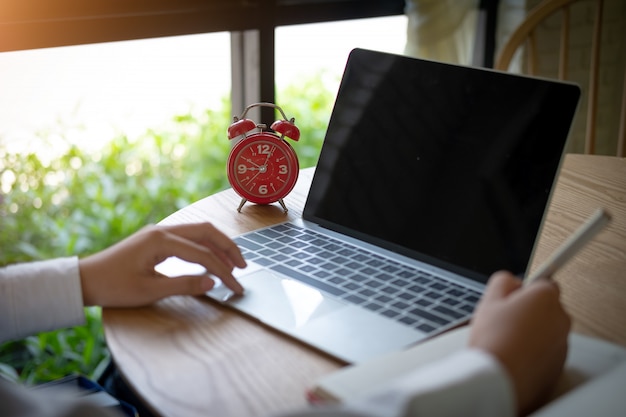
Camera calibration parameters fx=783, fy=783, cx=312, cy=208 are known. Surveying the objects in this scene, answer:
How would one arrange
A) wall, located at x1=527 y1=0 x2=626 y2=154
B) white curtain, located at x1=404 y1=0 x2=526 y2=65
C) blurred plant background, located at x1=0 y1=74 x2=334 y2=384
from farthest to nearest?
wall, located at x1=527 y1=0 x2=626 y2=154
white curtain, located at x1=404 y1=0 x2=526 y2=65
blurred plant background, located at x1=0 y1=74 x2=334 y2=384

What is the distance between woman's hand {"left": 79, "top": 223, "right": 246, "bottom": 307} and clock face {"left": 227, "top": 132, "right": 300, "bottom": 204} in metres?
0.27

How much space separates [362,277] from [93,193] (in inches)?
56.3

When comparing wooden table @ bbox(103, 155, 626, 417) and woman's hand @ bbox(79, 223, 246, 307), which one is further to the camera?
woman's hand @ bbox(79, 223, 246, 307)

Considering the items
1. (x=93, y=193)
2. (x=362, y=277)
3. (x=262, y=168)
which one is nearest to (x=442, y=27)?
(x=93, y=193)

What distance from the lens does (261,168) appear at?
1195mm

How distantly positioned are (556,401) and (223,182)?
1.82m

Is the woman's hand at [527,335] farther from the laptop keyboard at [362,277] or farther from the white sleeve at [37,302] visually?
the white sleeve at [37,302]

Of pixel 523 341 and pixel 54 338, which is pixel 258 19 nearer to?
pixel 54 338

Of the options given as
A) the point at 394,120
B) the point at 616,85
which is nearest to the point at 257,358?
the point at 394,120

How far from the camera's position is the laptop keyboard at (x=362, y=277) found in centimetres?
84

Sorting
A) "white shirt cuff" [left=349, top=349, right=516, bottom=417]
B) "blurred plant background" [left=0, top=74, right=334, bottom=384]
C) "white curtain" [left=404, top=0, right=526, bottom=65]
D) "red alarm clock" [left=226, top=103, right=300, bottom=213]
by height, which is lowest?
"blurred plant background" [left=0, top=74, right=334, bottom=384]

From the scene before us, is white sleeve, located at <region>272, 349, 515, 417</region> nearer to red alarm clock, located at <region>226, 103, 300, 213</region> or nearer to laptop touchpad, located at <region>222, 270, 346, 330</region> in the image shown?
laptop touchpad, located at <region>222, 270, 346, 330</region>

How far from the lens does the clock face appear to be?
1194 millimetres

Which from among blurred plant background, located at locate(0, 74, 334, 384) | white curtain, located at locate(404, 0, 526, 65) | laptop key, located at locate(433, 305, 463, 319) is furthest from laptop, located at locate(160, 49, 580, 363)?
white curtain, located at locate(404, 0, 526, 65)
